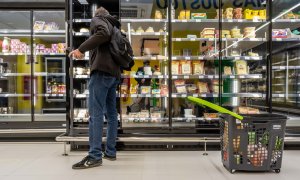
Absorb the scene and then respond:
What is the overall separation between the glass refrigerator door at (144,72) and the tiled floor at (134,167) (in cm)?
97

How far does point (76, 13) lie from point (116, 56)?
1598 millimetres

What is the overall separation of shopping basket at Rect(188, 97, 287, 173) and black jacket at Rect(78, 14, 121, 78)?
0.93 m

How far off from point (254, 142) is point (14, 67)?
244 inches

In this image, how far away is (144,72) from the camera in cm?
472

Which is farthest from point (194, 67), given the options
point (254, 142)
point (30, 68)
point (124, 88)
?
point (30, 68)

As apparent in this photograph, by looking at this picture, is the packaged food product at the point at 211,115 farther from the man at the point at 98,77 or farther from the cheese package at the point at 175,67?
the man at the point at 98,77

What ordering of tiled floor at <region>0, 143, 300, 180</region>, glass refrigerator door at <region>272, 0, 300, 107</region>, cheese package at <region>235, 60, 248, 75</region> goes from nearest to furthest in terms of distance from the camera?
1. tiled floor at <region>0, 143, 300, 180</region>
2. cheese package at <region>235, 60, 248, 75</region>
3. glass refrigerator door at <region>272, 0, 300, 107</region>

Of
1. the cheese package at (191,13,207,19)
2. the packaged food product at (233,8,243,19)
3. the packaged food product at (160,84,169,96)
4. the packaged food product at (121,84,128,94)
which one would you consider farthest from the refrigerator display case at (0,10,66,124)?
the packaged food product at (233,8,243,19)

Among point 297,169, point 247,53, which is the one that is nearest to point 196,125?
point 247,53

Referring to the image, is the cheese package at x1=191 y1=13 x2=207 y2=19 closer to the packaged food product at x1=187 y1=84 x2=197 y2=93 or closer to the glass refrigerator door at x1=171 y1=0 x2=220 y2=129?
the glass refrigerator door at x1=171 y1=0 x2=220 y2=129

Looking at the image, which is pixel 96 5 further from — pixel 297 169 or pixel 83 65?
pixel 297 169

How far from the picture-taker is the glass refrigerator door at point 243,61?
188 inches

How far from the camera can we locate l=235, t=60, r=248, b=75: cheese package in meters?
4.91

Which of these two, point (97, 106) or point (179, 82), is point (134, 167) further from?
point (179, 82)
